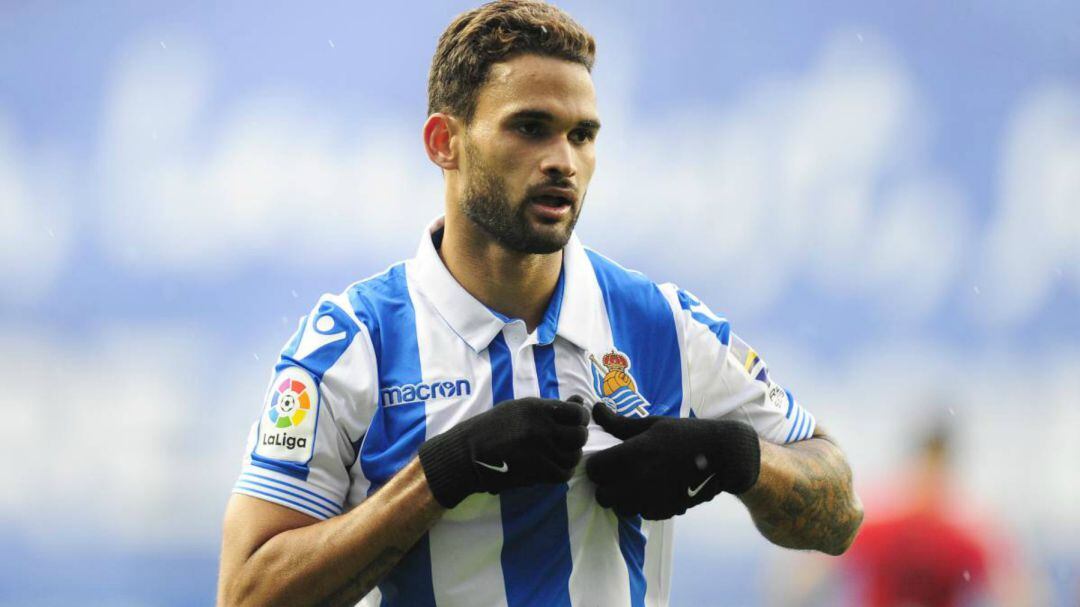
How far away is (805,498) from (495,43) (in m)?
0.96

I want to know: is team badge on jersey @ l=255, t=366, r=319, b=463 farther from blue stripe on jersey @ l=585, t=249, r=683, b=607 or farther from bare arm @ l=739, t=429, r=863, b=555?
bare arm @ l=739, t=429, r=863, b=555

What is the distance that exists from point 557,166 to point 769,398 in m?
0.60

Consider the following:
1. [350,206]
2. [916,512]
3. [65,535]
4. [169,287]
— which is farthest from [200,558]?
[916,512]

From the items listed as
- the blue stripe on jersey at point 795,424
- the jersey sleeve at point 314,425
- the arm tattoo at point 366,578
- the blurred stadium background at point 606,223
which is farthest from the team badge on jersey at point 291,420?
the blurred stadium background at point 606,223

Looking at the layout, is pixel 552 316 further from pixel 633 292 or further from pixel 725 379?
pixel 725 379

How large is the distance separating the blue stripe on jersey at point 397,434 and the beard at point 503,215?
0.22 metres

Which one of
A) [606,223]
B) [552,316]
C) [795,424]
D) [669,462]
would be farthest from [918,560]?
[669,462]

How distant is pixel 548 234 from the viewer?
230 cm

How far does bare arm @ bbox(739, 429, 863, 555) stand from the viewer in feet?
7.50

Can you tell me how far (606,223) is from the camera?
16.7 feet

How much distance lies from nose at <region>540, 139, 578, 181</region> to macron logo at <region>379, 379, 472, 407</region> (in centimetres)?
39

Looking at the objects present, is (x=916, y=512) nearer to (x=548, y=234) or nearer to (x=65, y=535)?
(x=548, y=234)

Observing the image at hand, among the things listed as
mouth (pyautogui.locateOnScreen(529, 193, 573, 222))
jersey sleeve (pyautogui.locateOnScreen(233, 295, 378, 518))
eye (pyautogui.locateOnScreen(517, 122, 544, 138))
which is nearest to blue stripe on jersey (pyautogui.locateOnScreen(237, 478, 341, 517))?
jersey sleeve (pyautogui.locateOnScreen(233, 295, 378, 518))

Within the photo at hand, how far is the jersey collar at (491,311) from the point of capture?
7.72ft
